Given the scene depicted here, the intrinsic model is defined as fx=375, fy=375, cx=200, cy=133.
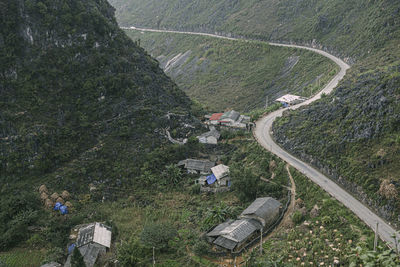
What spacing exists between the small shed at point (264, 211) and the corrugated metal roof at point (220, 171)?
928 cm

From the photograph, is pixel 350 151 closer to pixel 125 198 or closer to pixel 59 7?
pixel 125 198

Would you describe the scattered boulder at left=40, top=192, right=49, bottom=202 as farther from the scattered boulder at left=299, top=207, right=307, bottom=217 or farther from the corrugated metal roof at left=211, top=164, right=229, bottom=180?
the scattered boulder at left=299, top=207, right=307, bottom=217

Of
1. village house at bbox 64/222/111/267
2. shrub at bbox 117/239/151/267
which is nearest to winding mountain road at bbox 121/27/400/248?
shrub at bbox 117/239/151/267

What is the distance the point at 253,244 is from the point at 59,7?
50313 millimetres

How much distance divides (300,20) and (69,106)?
9342 cm

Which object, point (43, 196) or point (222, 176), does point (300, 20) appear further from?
point (43, 196)

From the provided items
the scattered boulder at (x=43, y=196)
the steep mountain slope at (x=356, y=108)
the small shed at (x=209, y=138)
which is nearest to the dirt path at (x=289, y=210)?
the steep mountain slope at (x=356, y=108)

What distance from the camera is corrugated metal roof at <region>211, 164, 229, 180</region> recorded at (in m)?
49.6

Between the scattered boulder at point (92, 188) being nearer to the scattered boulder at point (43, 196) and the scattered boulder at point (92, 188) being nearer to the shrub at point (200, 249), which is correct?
the scattered boulder at point (43, 196)

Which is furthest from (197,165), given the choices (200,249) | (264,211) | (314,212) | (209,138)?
(314,212)

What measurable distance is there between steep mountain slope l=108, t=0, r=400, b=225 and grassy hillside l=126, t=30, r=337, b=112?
7.85 metres

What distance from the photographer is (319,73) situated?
300ft

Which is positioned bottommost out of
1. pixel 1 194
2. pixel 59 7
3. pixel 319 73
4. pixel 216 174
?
pixel 319 73

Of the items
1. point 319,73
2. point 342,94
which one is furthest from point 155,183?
point 319,73
